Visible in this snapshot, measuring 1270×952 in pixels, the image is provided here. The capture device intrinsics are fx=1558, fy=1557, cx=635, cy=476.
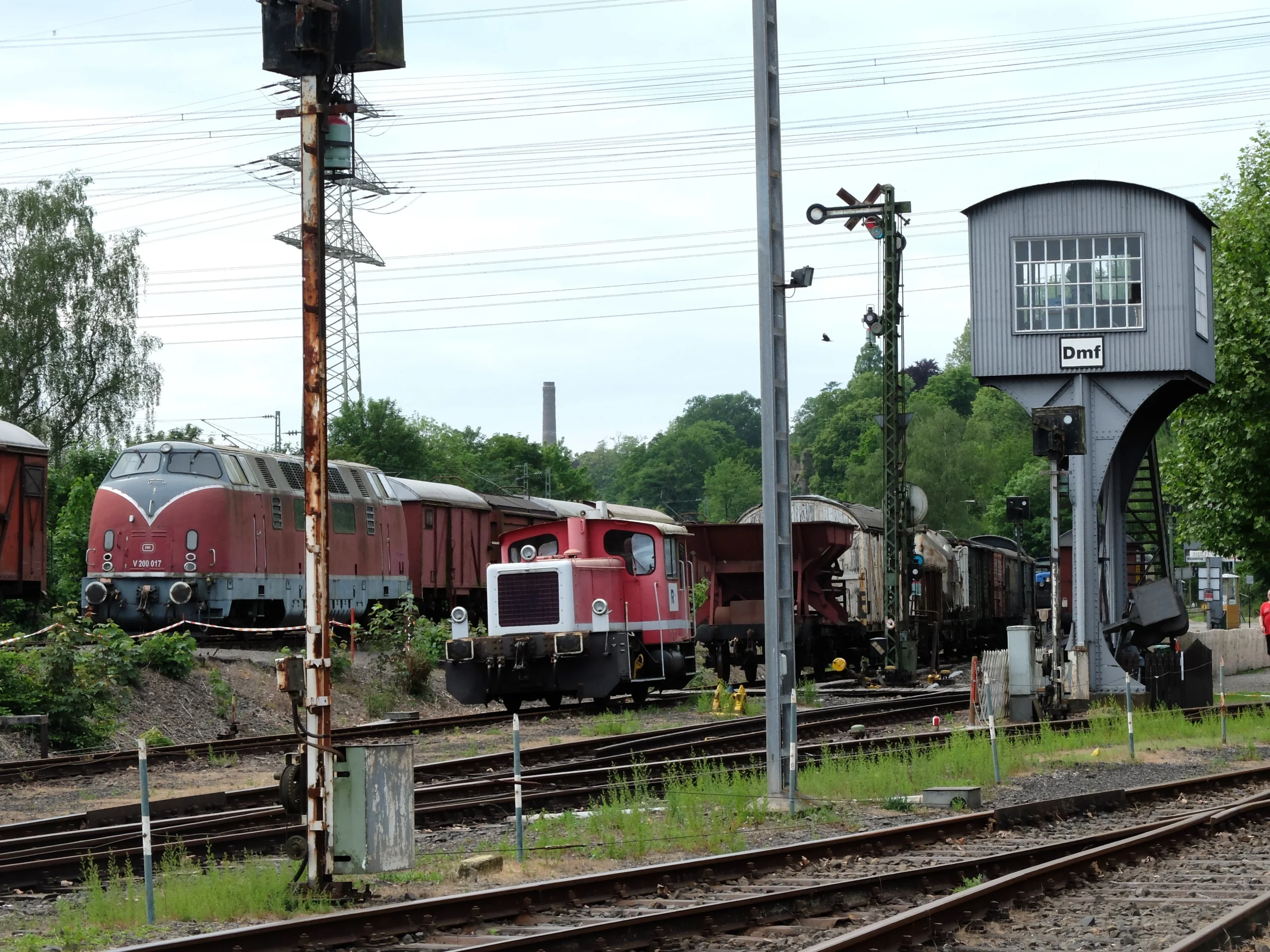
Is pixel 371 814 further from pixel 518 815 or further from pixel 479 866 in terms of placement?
pixel 518 815

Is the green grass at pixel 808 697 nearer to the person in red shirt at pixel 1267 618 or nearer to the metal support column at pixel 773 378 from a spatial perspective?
the person in red shirt at pixel 1267 618

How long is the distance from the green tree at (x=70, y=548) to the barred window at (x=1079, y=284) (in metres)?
23.1

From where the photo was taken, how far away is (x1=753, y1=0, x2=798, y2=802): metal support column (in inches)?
557

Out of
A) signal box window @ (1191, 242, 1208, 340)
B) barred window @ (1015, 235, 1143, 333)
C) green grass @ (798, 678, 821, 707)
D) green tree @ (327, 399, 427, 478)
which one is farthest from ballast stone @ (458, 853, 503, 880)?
green tree @ (327, 399, 427, 478)

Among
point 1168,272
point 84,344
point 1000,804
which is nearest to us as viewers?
point 1000,804

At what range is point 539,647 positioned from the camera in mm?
22688

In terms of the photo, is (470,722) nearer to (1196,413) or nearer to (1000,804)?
(1000,804)

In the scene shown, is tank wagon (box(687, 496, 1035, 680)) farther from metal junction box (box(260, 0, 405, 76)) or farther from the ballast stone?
metal junction box (box(260, 0, 405, 76))

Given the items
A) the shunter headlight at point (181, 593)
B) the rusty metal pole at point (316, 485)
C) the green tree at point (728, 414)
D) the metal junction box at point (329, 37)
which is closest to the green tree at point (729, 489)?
the green tree at point (728, 414)

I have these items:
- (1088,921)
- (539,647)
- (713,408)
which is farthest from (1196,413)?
(713,408)

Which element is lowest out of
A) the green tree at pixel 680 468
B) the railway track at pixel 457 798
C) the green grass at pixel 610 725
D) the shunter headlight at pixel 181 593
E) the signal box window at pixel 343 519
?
the green grass at pixel 610 725

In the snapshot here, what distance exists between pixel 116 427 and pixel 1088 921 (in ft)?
171

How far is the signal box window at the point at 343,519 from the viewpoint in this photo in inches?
1193

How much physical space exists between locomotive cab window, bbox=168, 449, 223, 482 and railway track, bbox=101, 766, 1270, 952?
17.9 meters
